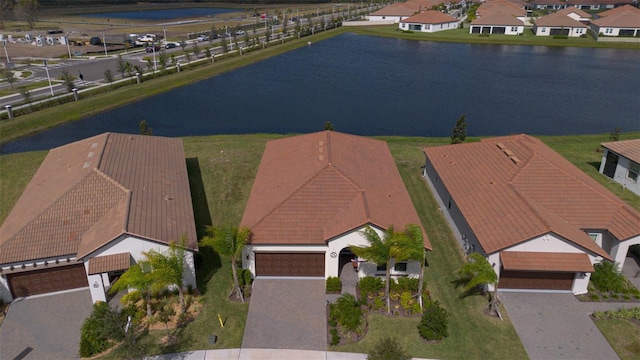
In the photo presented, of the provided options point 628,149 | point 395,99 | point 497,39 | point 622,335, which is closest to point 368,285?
point 622,335

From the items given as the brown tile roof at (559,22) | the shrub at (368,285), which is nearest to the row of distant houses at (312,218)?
the shrub at (368,285)

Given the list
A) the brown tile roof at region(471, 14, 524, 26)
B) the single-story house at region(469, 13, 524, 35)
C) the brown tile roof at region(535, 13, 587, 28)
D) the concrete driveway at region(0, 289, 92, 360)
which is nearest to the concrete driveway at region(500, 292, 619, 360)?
the concrete driveway at region(0, 289, 92, 360)

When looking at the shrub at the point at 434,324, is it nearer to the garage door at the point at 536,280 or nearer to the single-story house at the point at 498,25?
the garage door at the point at 536,280

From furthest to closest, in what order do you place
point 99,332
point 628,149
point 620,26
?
point 620,26
point 628,149
point 99,332

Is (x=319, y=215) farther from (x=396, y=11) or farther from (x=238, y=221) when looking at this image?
(x=396, y=11)

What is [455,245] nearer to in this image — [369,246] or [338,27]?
[369,246]

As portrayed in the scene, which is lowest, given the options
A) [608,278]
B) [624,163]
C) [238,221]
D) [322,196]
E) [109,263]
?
[238,221]

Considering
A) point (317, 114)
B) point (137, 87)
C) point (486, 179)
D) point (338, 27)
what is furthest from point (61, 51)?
point (486, 179)

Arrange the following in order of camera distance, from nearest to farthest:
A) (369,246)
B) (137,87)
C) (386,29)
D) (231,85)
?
(369,246), (137,87), (231,85), (386,29)
